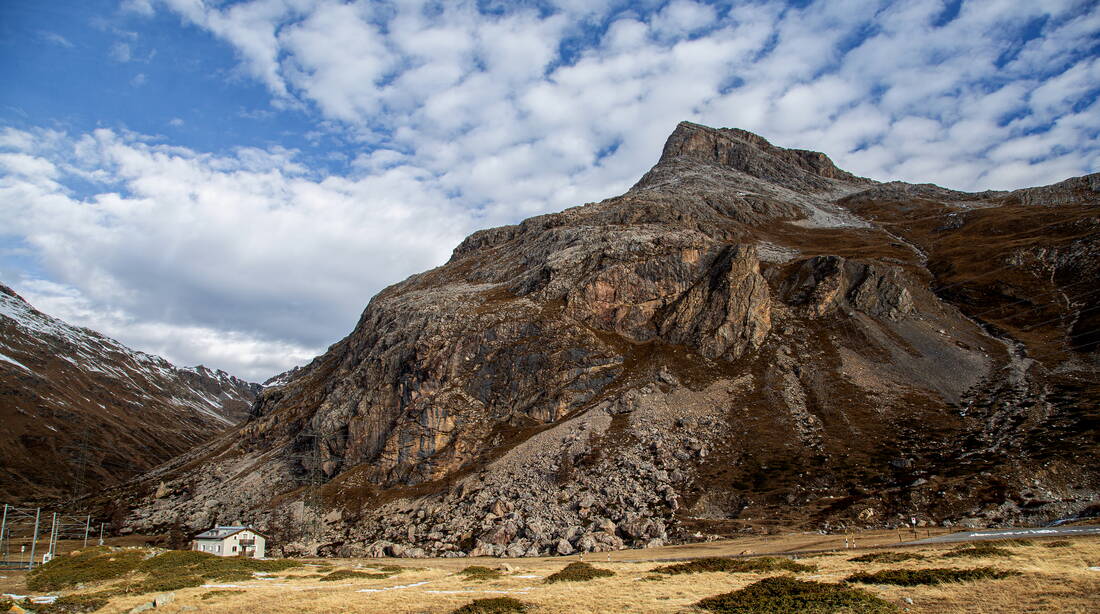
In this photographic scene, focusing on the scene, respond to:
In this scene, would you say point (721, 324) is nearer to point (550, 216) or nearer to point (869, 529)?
point (869, 529)

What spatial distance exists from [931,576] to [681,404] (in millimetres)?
70372

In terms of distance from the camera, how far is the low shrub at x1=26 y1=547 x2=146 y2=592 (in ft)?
133

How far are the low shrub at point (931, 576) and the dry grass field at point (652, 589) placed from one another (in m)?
0.61

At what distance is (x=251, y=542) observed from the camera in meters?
79.1

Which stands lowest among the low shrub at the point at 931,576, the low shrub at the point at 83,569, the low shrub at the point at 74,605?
the low shrub at the point at 931,576

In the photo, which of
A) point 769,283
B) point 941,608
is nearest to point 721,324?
point 769,283

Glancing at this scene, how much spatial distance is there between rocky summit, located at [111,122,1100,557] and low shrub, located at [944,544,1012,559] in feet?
91.8

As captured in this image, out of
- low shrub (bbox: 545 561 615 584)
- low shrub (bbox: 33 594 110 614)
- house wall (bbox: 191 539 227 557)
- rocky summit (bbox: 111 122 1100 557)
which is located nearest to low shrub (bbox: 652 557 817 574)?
low shrub (bbox: 545 561 615 584)

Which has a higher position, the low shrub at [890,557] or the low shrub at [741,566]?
the low shrub at [741,566]

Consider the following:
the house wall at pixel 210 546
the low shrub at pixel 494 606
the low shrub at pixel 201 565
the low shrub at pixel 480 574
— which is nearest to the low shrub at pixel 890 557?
the low shrub at pixel 480 574

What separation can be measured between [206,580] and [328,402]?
3329 inches

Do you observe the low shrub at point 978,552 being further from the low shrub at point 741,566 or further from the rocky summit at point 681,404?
the rocky summit at point 681,404

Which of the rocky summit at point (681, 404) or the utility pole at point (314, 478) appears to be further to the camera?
the utility pole at point (314, 478)

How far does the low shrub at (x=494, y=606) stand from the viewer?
24.7m
